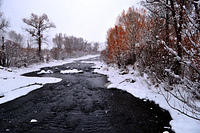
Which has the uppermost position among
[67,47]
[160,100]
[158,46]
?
[67,47]

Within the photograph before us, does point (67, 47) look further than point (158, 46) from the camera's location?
Yes

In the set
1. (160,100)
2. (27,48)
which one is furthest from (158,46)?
(27,48)

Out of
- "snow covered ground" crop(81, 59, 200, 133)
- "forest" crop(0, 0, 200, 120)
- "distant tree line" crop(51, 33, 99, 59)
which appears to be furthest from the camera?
"distant tree line" crop(51, 33, 99, 59)

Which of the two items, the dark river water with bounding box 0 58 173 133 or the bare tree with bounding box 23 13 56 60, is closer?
the dark river water with bounding box 0 58 173 133

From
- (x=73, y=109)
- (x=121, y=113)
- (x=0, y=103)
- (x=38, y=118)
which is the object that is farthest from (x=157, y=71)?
(x=0, y=103)

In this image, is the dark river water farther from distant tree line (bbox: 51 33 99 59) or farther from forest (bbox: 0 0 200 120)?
distant tree line (bbox: 51 33 99 59)

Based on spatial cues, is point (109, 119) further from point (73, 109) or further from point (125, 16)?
point (125, 16)

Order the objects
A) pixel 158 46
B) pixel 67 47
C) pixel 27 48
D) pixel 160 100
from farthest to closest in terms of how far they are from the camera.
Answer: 1. pixel 67 47
2. pixel 27 48
3. pixel 158 46
4. pixel 160 100

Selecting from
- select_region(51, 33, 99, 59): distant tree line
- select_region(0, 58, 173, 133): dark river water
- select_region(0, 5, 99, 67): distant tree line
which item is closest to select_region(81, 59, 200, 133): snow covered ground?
select_region(0, 58, 173, 133): dark river water

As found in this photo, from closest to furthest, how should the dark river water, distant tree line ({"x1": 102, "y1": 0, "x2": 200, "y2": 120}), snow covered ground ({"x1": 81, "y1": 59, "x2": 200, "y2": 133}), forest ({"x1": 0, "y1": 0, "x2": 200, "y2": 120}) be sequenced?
forest ({"x1": 0, "y1": 0, "x2": 200, "y2": 120}) < snow covered ground ({"x1": 81, "y1": 59, "x2": 200, "y2": 133}) < the dark river water < distant tree line ({"x1": 102, "y1": 0, "x2": 200, "y2": 120})

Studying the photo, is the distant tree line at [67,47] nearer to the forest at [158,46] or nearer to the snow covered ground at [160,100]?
the forest at [158,46]

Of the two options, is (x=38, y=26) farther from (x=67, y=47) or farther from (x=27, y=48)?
(x=67, y=47)

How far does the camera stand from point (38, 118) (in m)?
5.12

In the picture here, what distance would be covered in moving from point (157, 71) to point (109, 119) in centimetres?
403
